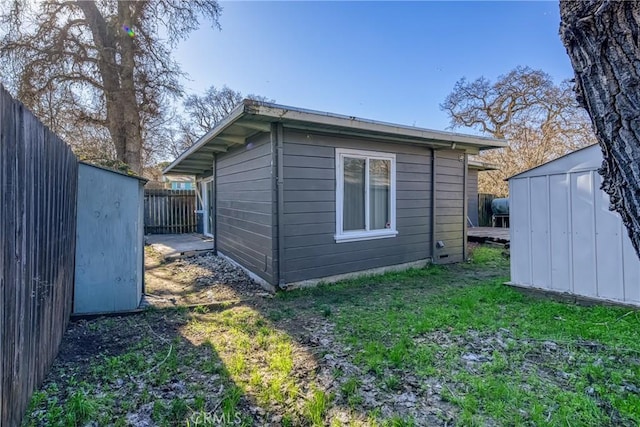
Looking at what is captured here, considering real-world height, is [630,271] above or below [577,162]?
below

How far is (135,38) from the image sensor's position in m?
10.9

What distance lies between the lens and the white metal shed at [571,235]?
335cm

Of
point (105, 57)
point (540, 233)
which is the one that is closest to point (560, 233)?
point (540, 233)

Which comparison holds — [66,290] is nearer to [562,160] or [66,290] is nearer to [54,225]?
[54,225]

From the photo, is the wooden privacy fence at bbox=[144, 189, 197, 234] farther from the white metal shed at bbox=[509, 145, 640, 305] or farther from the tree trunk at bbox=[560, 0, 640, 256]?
the tree trunk at bbox=[560, 0, 640, 256]

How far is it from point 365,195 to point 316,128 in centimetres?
142

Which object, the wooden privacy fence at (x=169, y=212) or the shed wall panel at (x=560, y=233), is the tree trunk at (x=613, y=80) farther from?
the wooden privacy fence at (x=169, y=212)

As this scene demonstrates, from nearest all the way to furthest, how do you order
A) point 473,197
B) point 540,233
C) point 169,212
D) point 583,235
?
1. point 583,235
2. point 540,233
3. point 169,212
4. point 473,197

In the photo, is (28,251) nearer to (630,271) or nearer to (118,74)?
(630,271)

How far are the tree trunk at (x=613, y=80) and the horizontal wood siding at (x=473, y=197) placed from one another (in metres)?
12.3

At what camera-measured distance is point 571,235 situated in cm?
368

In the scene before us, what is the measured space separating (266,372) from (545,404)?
183cm

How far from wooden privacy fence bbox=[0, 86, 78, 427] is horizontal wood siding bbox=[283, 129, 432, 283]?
259 centimetres

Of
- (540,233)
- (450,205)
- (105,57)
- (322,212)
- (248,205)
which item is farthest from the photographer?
(105,57)
